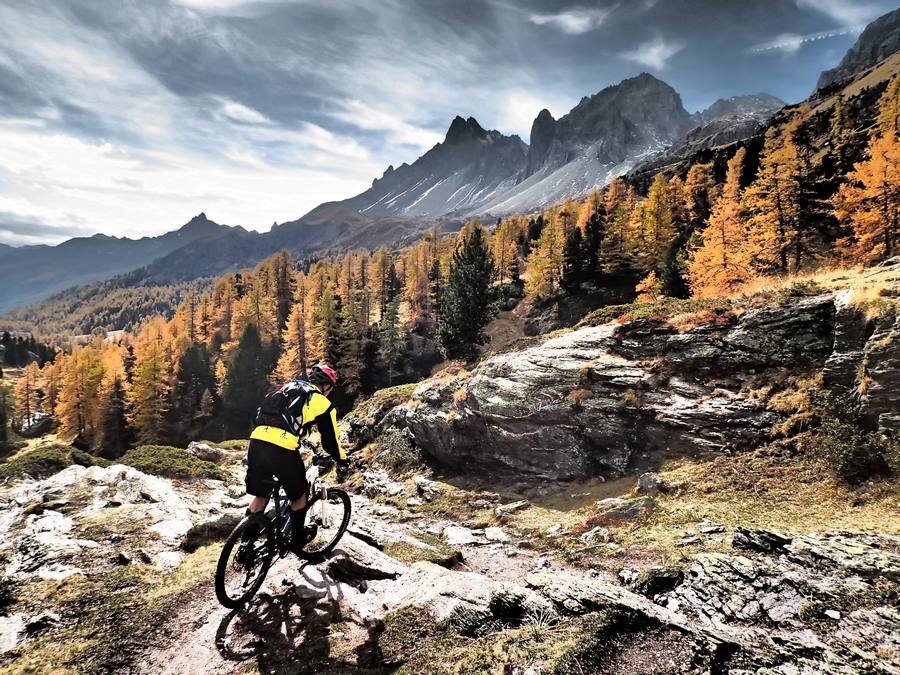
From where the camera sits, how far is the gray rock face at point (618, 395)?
1395 cm

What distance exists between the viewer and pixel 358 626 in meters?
6.21

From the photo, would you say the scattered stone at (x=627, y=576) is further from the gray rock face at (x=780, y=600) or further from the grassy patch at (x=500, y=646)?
the grassy patch at (x=500, y=646)

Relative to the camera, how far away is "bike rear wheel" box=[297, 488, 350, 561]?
7645mm

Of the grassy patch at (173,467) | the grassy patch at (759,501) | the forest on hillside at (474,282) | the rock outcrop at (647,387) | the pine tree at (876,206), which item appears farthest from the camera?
the forest on hillside at (474,282)

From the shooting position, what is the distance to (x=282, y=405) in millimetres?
6906

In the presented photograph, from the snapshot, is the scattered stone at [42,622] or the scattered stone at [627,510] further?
the scattered stone at [627,510]

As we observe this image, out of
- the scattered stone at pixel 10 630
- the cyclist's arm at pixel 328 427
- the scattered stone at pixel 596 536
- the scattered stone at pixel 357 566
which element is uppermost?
the cyclist's arm at pixel 328 427

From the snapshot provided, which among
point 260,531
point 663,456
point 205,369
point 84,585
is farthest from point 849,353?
point 205,369

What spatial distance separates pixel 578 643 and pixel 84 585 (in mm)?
8139

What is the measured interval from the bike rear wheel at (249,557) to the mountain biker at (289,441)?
12.8 inches

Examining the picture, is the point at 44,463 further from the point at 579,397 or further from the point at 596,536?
the point at 596,536

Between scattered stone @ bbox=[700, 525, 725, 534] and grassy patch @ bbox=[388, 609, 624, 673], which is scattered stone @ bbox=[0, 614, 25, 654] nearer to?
grassy patch @ bbox=[388, 609, 624, 673]

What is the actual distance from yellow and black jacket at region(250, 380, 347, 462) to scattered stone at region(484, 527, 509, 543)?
26.3 feet

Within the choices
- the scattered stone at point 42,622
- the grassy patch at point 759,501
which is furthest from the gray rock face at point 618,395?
the scattered stone at point 42,622
